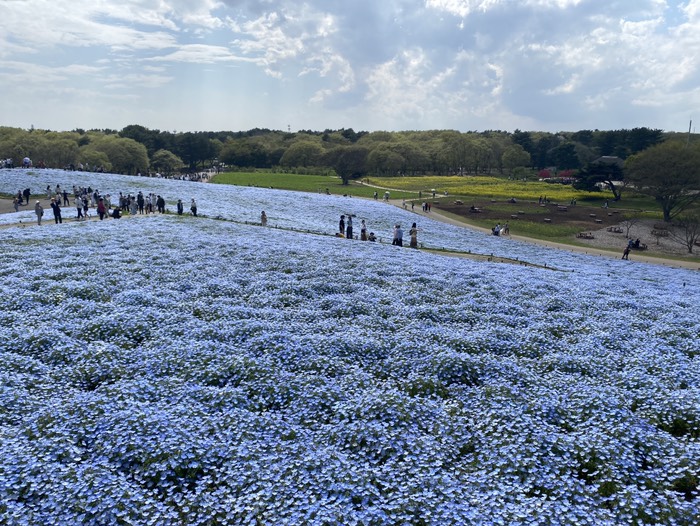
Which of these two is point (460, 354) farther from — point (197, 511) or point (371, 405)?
point (197, 511)

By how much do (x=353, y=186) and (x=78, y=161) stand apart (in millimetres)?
58083

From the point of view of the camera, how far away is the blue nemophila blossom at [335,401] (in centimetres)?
757

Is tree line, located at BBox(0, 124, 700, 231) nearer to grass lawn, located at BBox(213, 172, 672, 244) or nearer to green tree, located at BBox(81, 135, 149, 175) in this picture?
green tree, located at BBox(81, 135, 149, 175)

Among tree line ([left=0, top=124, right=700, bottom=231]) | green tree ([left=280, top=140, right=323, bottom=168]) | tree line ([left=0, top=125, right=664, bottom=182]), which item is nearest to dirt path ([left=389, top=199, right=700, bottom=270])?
tree line ([left=0, top=124, right=700, bottom=231])

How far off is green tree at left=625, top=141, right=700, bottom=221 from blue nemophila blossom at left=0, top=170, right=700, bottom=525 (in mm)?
57502

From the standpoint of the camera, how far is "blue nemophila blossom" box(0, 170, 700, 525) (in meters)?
7.57

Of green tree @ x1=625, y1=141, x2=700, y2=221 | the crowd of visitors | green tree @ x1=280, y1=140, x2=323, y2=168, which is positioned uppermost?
green tree @ x1=280, y1=140, x2=323, y2=168

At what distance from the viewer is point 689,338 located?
15328mm

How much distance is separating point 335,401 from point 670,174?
72503 mm

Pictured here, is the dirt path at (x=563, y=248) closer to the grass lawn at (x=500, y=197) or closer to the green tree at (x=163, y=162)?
the grass lawn at (x=500, y=197)

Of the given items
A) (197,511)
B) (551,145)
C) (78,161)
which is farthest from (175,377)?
(551,145)

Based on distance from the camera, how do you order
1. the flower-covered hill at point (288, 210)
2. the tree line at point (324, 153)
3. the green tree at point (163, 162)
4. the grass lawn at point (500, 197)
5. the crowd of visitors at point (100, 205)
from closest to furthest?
the crowd of visitors at point (100, 205) → the flower-covered hill at point (288, 210) → the grass lawn at point (500, 197) → the tree line at point (324, 153) → the green tree at point (163, 162)

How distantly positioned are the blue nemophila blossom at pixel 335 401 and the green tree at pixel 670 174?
57.5 m

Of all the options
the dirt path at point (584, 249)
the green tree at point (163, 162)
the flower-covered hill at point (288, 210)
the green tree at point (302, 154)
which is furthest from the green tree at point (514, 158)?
the green tree at point (163, 162)
